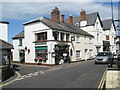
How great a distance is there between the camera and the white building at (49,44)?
62.1 ft

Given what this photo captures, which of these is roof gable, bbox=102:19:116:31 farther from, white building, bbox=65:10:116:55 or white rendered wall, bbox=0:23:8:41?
white rendered wall, bbox=0:23:8:41

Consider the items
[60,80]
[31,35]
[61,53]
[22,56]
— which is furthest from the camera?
[22,56]

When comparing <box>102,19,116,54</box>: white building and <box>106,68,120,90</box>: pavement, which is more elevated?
<box>102,19,116,54</box>: white building

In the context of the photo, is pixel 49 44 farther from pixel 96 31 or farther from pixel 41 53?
pixel 96 31

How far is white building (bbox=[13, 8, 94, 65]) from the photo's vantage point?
18925mm

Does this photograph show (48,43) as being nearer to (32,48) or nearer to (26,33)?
(32,48)

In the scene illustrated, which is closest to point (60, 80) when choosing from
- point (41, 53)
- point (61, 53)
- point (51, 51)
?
point (51, 51)

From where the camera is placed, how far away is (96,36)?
3256 centimetres

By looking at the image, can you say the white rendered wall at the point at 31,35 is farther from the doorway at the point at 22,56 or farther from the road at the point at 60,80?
the road at the point at 60,80

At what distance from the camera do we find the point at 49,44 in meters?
18.8

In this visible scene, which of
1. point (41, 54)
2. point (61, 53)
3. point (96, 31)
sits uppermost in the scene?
point (96, 31)

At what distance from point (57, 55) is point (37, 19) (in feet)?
22.0

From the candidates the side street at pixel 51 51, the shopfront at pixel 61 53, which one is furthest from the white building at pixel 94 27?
the shopfront at pixel 61 53

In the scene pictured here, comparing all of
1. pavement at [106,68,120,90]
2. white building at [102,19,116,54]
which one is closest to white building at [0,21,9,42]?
pavement at [106,68,120,90]
